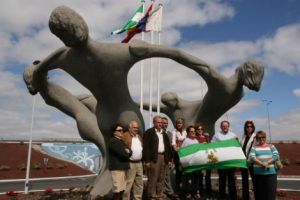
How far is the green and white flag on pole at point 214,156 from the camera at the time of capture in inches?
257

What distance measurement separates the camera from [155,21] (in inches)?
629

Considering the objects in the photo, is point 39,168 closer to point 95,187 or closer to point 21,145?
point 21,145

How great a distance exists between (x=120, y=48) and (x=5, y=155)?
25.2m

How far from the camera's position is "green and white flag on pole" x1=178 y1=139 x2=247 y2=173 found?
6531 mm

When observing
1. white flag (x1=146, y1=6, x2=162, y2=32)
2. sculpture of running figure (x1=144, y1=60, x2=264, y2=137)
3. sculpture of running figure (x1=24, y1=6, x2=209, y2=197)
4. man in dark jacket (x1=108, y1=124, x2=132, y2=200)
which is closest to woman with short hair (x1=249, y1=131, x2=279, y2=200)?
man in dark jacket (x1=108, y1=124, x2=132, y2=200)

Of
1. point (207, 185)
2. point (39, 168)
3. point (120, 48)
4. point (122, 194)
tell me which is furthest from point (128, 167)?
point (39, 168)

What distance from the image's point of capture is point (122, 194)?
620 centimetres

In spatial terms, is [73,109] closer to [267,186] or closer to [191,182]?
[191,182]

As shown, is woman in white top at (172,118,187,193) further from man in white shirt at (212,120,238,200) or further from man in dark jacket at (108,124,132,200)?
man in dark jacket at (108,124,132,200)

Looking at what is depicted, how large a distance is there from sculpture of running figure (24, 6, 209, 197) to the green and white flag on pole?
7.84 ft

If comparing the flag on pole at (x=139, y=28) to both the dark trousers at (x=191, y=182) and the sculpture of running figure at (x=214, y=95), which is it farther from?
the dark trousers at (x=191, y=182)

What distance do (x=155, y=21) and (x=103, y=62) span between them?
27.6ft

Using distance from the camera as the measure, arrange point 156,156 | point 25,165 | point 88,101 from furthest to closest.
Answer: point 25,165
point 88,101
point 156,156

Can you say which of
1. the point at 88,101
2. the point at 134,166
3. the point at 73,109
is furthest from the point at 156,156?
the point at 88,101
